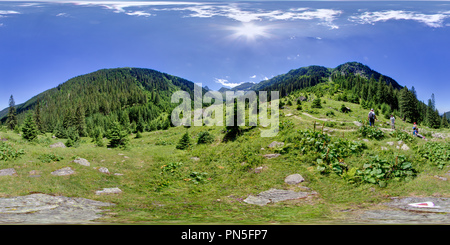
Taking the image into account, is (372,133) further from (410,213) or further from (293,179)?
(410,213)

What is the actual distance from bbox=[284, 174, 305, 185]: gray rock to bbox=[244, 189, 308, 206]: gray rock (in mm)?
1044

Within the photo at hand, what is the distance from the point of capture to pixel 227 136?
21016mm

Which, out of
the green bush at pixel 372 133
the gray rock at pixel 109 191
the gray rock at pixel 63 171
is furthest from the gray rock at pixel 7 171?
the green bush at pixel 372 133

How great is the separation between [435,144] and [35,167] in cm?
2020

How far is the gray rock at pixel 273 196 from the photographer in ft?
24.3

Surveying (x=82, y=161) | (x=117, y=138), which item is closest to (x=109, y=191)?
(x=82, y=161)

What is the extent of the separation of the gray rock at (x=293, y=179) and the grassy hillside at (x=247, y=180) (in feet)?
1.05

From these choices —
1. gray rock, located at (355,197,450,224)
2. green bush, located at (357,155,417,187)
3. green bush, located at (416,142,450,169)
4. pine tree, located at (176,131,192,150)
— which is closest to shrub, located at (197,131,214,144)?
pine tree, located at (176,131,192,150)

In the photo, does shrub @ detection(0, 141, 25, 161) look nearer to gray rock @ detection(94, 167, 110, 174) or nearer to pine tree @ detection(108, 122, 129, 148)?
gray rock @ detection(94, 167, 110, 174)

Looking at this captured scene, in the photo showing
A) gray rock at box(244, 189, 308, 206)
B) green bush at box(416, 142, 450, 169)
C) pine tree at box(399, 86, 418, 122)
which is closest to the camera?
gray rock at box(244, 189, 308, 206)

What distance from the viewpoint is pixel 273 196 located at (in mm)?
7965

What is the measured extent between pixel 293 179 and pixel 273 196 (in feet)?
6.96

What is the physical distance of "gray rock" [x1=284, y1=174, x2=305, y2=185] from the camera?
9305 millimetres
